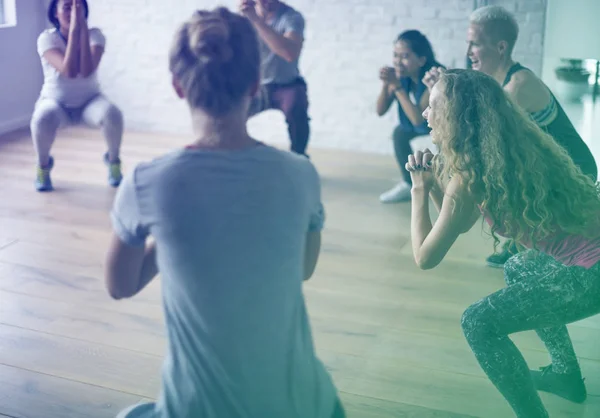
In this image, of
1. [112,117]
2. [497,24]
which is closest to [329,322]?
[497,24]

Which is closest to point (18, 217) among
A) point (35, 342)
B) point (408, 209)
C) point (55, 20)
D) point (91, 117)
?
point (91, 117)

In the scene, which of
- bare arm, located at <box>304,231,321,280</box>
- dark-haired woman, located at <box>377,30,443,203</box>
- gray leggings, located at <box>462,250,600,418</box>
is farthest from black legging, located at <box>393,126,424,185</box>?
bare arm, located at <box>304,231,321,280</box>

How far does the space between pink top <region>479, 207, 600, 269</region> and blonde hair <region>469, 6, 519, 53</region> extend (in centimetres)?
123

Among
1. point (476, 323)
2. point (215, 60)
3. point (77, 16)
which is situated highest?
point (215, 60)

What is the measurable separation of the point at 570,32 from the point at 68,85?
8.89 ft

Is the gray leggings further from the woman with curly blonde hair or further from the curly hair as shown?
the curly hair

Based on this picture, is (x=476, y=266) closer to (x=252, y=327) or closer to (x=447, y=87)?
(x=447, y=87)

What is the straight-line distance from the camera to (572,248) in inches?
75.9

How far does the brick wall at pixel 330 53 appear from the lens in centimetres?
478

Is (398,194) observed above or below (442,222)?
below

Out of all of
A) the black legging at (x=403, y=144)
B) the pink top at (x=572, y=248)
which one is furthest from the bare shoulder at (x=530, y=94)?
the black legging at (x=403, y=144)

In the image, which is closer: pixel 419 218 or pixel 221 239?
pixel 221 239

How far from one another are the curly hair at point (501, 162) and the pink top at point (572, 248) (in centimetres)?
2

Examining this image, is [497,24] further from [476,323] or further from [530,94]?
[476,323]
